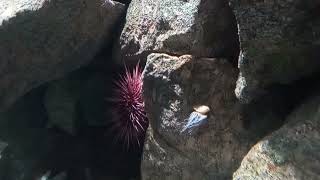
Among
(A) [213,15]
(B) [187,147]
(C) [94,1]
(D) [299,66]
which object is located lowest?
(B) [187,147]

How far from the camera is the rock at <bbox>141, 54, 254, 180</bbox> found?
12.6 ft

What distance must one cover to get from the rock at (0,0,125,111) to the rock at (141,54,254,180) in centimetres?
102

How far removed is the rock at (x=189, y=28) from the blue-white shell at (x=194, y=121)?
1.77 ft

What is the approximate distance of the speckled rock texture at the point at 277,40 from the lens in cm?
289

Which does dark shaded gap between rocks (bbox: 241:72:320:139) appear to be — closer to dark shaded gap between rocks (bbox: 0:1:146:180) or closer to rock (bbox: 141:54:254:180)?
rock (bbox: 141:54:254:180)

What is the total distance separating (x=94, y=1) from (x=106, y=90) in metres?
1.00

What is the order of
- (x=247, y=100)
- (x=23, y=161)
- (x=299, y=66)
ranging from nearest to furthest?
(x=299, y=66) → (x=247, y=100) → (x=23, y=161)

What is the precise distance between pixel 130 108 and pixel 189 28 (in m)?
0.98

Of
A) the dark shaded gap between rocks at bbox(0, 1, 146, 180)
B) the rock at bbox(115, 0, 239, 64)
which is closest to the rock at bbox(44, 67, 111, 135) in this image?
the dark shaded gap between rocks at bbox(0, 1, 146, 180)

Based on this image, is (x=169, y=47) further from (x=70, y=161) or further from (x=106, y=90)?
(x=70, y=161)

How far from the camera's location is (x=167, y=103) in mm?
3988

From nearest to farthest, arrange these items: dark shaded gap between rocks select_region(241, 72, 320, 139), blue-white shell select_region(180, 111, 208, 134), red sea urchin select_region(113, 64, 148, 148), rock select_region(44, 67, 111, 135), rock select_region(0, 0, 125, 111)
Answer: dark shaded gap between rocks select_region(241, 72, 320, 139)
blue-white shell select_region(180, 111, 208, 134)
red sea urchin select_region(113, 64, 148, 148)
rock select_region(0, 0, 125, 111)
rock select_region(44, 67, 111, 135)

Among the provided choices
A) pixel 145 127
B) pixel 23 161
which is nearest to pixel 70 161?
pixel 23 161

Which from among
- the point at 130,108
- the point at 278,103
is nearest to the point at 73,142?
the point at 130,108
